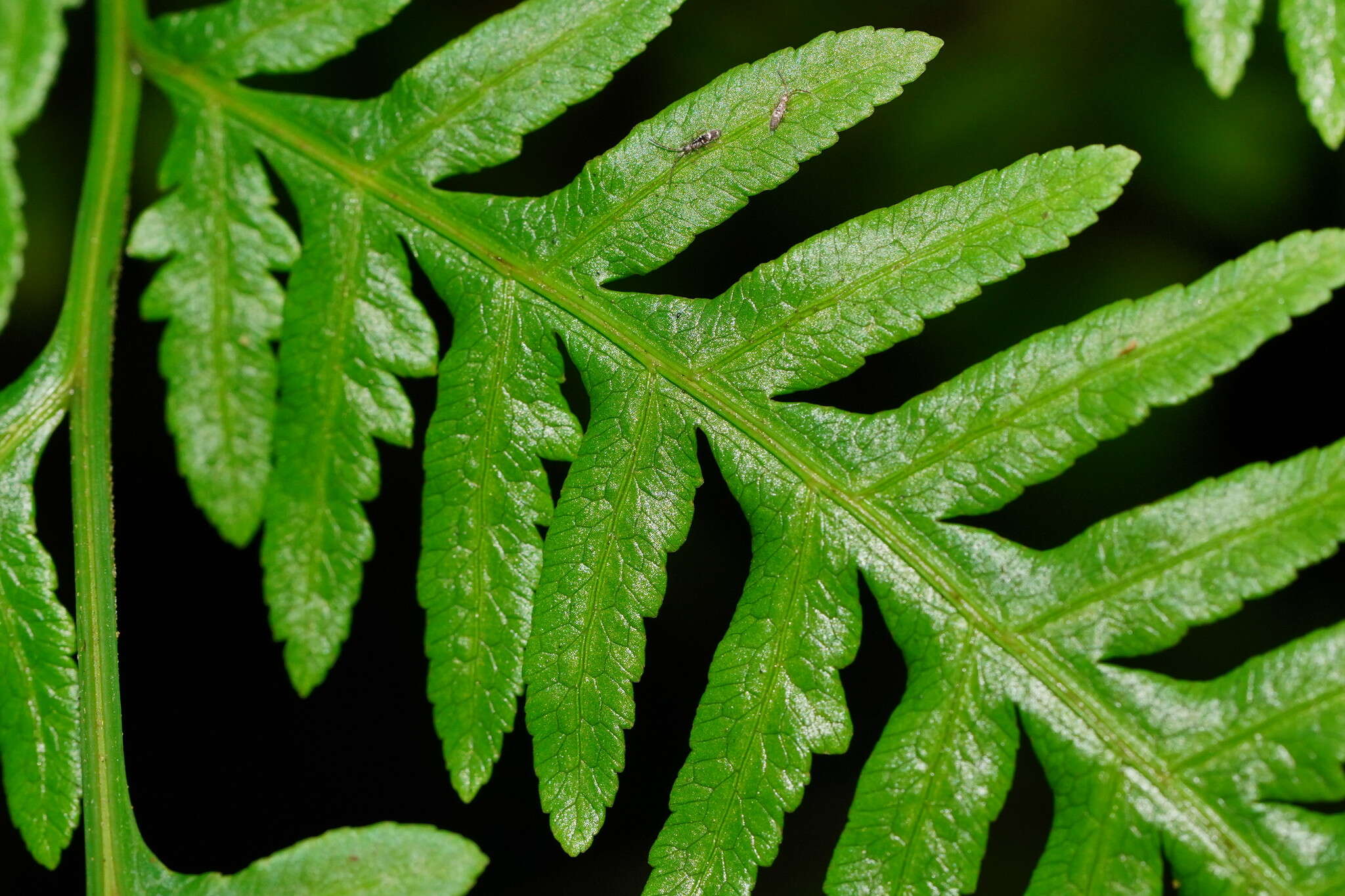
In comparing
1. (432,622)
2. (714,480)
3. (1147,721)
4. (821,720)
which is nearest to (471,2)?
(714,480)

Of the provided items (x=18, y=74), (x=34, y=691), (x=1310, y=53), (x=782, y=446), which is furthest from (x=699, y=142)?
(x=34, y=691)

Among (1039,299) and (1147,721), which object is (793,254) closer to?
(1147,721)

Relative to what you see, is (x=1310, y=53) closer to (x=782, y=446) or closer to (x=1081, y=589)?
(x=1081, y=589)

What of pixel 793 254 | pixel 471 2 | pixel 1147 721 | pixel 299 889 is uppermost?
pixel 471 2

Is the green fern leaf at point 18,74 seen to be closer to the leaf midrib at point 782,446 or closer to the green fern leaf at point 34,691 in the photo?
the green fern leaf at point 34,691

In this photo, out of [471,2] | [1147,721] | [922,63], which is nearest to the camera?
[1147,721]

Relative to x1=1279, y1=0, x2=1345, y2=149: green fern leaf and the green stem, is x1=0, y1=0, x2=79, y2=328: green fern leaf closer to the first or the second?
the green stem

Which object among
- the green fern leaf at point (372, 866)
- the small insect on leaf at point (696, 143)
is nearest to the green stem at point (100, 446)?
the green fern leaf at point (372, 866)
